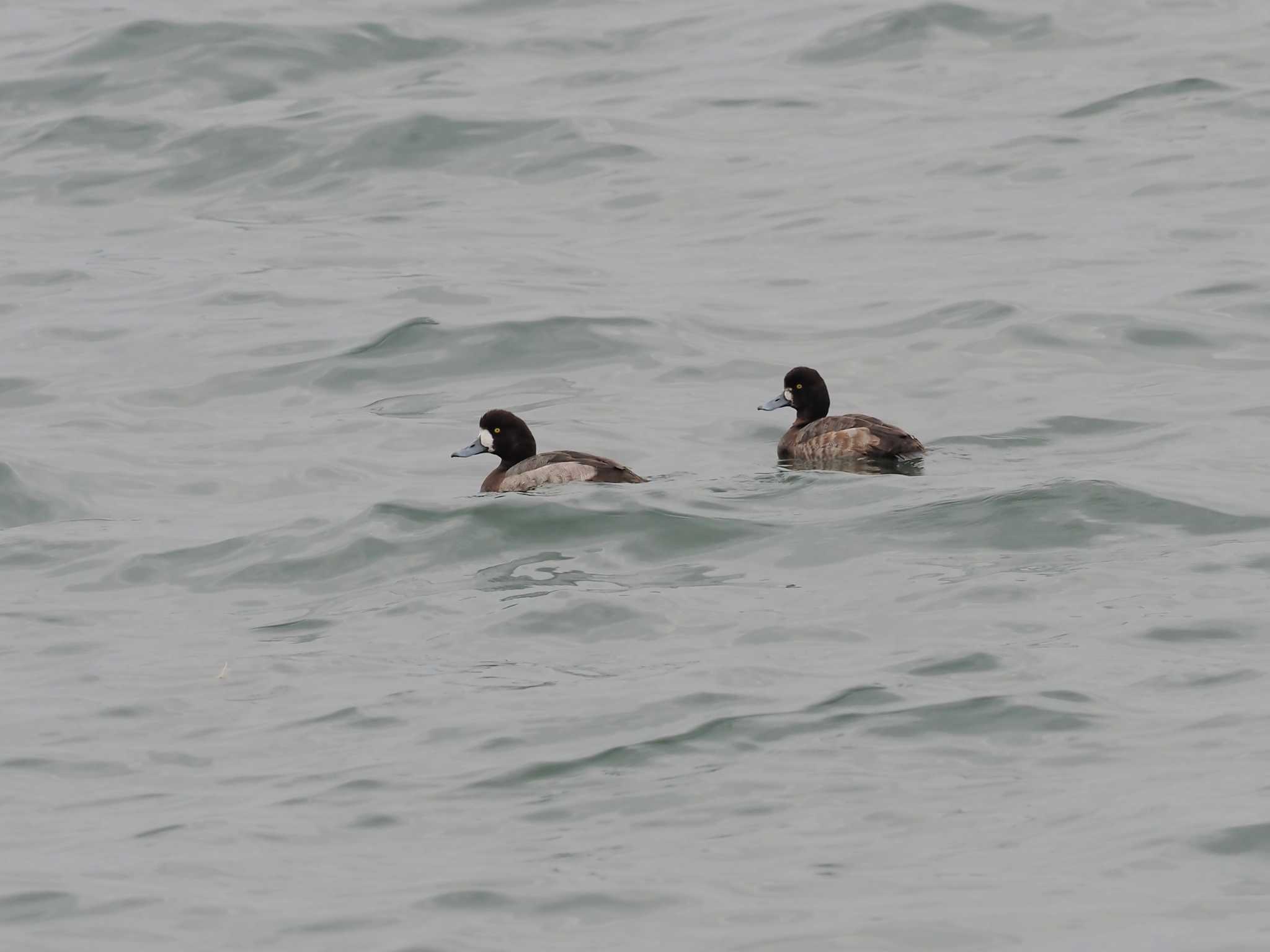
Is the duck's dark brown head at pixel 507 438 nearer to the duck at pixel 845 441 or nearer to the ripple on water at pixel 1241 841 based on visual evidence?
the duck at pixel 845 441

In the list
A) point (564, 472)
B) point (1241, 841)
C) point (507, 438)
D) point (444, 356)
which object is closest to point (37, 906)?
point (1241, 841)

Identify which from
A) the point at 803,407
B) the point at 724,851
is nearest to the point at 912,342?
the point at 803,407

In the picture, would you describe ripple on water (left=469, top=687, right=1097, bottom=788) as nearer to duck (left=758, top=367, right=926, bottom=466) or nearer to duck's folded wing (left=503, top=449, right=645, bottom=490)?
duck's folded wing (left=503, top=449, right=645, bottom=490)

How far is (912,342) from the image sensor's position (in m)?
17.2

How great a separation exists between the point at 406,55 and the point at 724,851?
1920 cm

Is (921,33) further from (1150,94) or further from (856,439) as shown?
(856,439)

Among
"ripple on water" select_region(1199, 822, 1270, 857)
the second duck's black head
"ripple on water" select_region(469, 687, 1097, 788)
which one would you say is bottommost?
"ripple on water" select_region(1199, 822, 1270, 857)

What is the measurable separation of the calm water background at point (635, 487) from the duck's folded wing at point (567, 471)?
35cm

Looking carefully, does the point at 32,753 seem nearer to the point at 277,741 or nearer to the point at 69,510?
the point at 277,741

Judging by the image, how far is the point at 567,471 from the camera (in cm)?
1369

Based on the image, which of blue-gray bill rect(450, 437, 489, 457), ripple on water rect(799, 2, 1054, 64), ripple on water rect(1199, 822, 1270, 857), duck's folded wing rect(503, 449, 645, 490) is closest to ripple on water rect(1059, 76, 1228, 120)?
ripple on water rect(799, 2, 1054, 64)

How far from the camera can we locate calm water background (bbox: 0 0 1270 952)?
8242 millimetres

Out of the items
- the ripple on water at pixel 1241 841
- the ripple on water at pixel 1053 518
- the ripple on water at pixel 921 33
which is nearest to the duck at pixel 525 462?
the ripple on water at pixel 1053 518

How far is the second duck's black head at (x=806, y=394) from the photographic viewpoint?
595 inches
